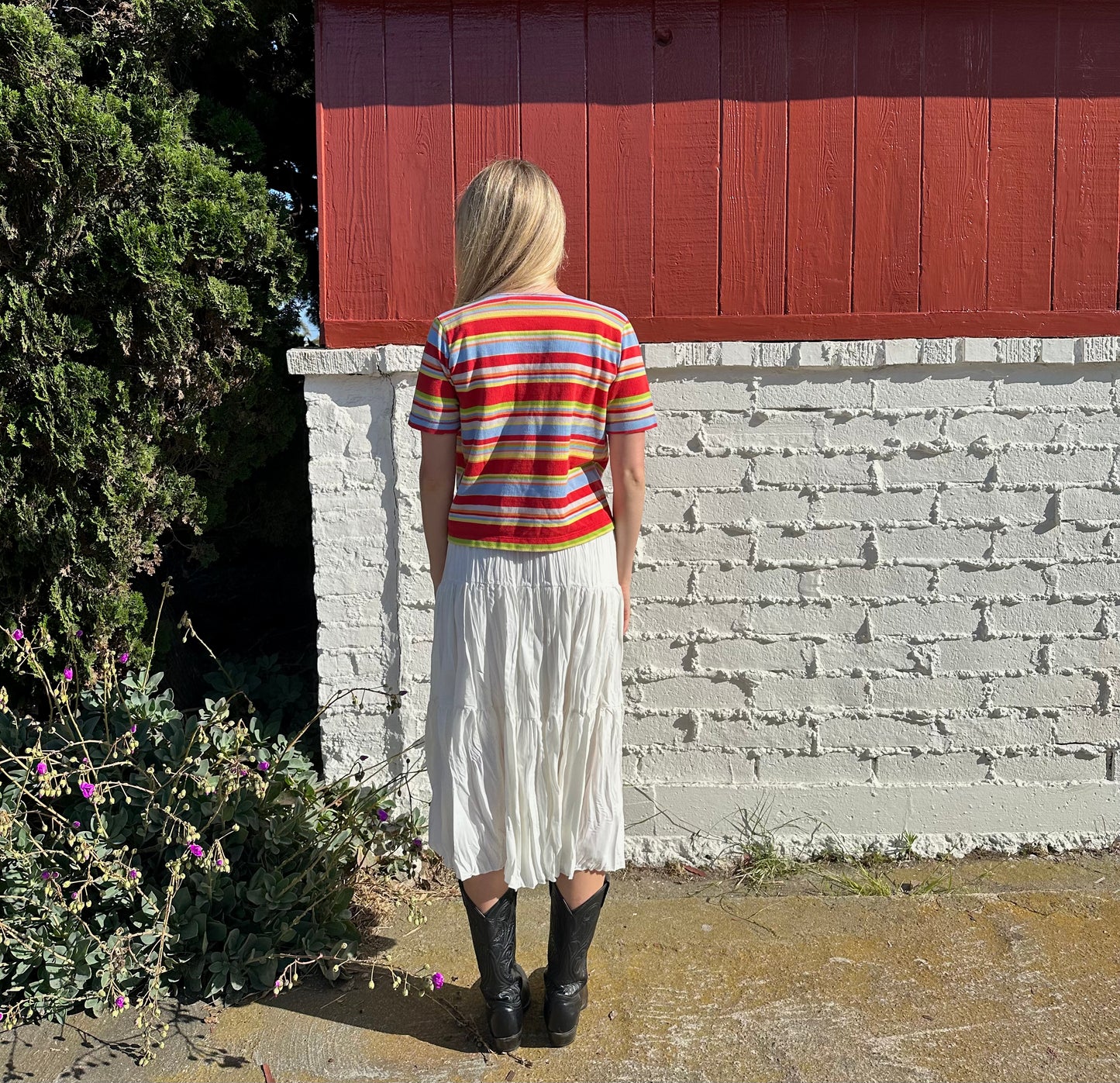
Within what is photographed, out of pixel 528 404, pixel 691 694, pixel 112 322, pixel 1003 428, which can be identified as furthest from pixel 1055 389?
pixel 112 322

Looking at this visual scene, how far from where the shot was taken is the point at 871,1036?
8.31ft

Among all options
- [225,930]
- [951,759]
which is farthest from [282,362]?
[951,759]

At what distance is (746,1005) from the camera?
8.75 feet

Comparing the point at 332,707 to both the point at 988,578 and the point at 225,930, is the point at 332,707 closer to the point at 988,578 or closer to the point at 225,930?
the point at 225,930

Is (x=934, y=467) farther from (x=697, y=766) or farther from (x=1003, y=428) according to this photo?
(x=697, y=766)

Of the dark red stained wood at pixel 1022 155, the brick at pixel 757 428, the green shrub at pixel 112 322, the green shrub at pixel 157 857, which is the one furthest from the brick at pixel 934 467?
the green shrub at pixel 112 322

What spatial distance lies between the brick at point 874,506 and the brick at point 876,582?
161 millimetres

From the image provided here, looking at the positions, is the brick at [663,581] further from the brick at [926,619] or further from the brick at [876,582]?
the brick at [926,619]

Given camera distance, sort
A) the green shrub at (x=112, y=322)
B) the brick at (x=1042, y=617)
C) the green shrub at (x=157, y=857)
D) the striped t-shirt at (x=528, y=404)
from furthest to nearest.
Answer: the brick at (x=1042, y=617)
the green shrub at (x=112, y=322)
the green shrub at (x=157, y=857)
the striped t-shirt at (x=528, y=404)

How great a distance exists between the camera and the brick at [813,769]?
335 centimetres

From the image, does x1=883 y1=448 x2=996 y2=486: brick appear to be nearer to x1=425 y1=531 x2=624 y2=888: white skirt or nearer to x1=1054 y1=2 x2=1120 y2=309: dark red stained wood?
x1=1054 y1=2 x2=1120 y2=309: dark red stained wood

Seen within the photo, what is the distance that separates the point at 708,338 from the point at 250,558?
7.09 feet

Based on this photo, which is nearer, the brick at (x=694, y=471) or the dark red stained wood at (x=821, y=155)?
the dark red stained wood at (x=821, y=155)

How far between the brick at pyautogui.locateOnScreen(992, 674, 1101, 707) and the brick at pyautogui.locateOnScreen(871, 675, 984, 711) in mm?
75
